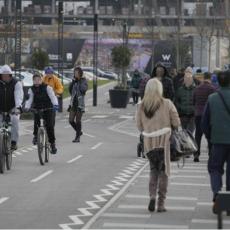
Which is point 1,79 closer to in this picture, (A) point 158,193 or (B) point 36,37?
(A) point 158,193

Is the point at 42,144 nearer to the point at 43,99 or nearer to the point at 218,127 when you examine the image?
the point at 43,99

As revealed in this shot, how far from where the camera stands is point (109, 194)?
1330 cm

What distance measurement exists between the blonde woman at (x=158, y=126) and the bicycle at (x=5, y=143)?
489cm

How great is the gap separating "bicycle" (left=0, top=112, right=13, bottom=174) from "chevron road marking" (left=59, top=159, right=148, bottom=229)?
6.76 feet

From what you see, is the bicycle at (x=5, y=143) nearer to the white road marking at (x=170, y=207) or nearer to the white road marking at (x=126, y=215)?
the white road marking at (x=170, y=207)

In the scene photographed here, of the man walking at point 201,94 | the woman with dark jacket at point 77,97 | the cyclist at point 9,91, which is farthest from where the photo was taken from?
the woman with dark jacket at point 77,97

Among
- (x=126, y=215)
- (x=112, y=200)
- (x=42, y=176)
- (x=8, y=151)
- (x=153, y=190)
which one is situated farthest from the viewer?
(x=8, y=151)

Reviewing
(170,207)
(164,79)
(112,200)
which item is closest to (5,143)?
(164,79)

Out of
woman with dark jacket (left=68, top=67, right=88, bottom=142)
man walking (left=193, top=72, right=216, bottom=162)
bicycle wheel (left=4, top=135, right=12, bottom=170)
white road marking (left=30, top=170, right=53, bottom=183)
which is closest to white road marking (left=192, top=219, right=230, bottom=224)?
white road marking (left=30, top=170, right=53, bottom=183)

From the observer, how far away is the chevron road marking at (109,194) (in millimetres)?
10797

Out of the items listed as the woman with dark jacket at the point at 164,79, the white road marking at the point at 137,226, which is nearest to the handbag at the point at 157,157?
the white road marking at the point at 137,226

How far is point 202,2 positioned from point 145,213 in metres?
65.4

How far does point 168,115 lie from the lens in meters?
11.5

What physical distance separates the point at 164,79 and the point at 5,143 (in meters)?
3.26
